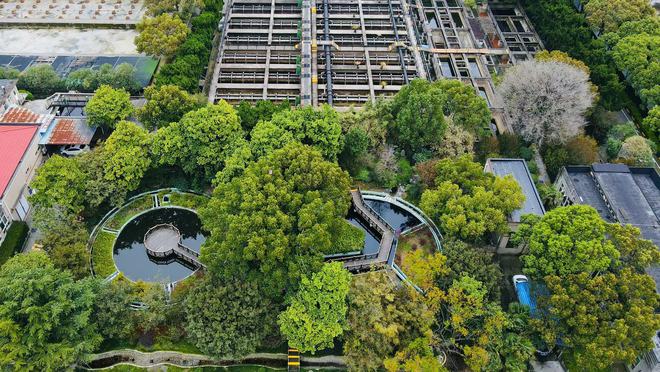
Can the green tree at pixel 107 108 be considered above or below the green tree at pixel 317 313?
above

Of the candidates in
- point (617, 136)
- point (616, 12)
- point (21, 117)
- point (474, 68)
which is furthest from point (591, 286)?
point (21, 117)

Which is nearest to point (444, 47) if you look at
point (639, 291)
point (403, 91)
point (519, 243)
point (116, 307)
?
point (403, 91)

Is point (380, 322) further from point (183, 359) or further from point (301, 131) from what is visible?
point (301, 131)

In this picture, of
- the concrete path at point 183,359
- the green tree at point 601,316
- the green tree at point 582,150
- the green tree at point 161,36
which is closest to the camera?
the green tree at point 601,316

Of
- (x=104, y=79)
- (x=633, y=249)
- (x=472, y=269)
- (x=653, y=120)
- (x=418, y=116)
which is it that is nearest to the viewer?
(x=633, y=249)

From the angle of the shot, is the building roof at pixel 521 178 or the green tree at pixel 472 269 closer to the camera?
the green tree at pixel 472 269

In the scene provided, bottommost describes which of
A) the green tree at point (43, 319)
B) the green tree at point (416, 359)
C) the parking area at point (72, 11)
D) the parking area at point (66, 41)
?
the green tree at point (416, 359)

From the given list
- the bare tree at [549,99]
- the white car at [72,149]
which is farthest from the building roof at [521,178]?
the white car at [72,149]

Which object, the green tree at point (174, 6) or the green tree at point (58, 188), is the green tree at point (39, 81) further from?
the green tree at point (58, 188)

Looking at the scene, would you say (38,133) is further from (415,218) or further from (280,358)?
(415,218)
